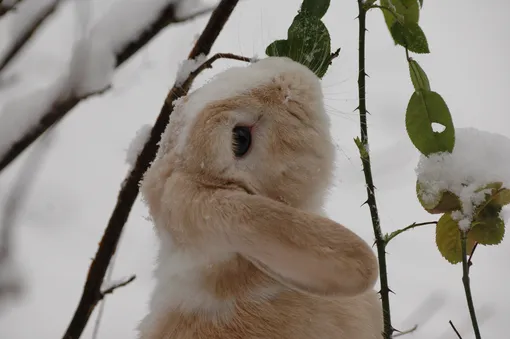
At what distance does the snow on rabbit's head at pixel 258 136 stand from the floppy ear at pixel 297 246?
0.20ft

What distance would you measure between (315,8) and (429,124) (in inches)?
8.4

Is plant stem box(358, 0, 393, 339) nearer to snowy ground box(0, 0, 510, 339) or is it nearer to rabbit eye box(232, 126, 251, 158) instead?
rabbit eye box(232, 126, 251, 158)

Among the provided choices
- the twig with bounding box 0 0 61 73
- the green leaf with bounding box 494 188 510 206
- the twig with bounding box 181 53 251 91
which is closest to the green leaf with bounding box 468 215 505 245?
the green leaf with bounding box 494 188 510 206

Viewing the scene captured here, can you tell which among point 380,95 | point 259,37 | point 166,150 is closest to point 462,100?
point 380,95

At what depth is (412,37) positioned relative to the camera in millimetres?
614

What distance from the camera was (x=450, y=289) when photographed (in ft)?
4.42

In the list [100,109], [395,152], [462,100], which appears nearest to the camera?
[395,152]

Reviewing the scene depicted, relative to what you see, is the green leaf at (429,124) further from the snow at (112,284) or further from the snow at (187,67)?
the snow at (112,284)

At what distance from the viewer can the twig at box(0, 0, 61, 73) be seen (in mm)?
592

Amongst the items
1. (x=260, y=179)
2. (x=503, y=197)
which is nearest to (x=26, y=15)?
(x=260, y=179)

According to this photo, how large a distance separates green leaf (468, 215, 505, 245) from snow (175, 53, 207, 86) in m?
0.42

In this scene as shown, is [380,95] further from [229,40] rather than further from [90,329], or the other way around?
[90,329]

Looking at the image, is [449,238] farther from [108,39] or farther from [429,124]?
[108,39]

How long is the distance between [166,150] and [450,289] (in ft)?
3.04
